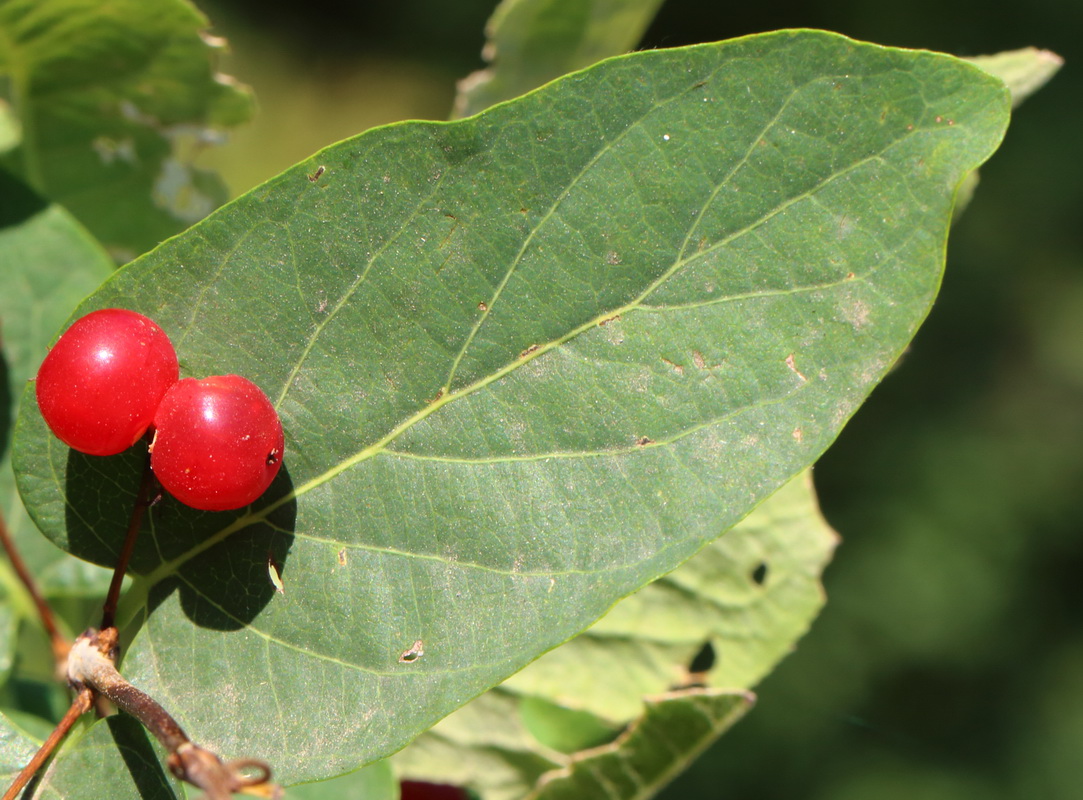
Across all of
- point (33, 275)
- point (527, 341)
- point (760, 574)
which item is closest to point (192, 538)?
point (527, 341)

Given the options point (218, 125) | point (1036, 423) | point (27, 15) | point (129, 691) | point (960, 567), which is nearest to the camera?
point (129, 691)

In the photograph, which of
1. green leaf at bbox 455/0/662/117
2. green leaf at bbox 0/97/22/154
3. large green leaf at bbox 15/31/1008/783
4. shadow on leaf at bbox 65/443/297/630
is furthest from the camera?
green leaf at bbox 455/0/662/117

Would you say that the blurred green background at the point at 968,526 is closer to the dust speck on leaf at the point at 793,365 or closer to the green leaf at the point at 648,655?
the green leaf at the point at 648,655

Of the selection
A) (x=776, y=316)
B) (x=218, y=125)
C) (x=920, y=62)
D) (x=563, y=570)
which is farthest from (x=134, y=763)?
(x=218, y=125)

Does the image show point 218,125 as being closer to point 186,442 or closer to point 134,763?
point 186,442

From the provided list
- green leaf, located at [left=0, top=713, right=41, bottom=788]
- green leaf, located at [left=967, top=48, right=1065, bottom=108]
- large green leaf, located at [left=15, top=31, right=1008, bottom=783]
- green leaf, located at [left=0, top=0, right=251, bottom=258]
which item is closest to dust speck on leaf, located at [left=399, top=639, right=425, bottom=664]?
large green leaf, located at [left=15, top=31, right=1008, bottom=783]

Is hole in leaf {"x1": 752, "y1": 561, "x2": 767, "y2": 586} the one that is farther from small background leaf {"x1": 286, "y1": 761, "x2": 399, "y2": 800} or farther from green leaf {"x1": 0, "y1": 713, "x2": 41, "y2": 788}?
green leaf {"x1": 0, "y1": 713, "x2": 41, "y2": 788}

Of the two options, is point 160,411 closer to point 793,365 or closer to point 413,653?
point 413,653
